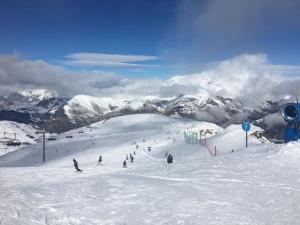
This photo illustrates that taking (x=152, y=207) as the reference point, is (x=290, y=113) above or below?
above

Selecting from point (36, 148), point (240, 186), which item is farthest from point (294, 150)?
point (36, 148)

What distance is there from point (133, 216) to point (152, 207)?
1.64 m

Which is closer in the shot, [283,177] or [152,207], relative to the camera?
[152,207]

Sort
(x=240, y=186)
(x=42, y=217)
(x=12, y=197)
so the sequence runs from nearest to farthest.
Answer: (x=42, y=217)
(x=12, y=197)
(x=240, y=186)

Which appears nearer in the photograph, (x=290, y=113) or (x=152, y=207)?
(x=152, y=207)

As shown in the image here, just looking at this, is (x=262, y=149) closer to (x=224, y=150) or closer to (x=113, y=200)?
Answer: (x=113, y=200)

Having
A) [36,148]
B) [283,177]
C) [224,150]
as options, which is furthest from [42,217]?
[36,148]

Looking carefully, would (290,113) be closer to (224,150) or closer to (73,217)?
(73,217)

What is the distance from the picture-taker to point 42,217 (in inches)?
552

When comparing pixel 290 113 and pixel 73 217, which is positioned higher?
pixel 290 113

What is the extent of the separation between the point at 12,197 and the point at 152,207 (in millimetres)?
5725

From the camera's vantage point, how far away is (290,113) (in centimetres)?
4034

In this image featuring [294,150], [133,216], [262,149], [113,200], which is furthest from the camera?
[262,149]

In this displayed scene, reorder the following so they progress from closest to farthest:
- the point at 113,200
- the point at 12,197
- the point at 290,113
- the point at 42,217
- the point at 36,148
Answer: the point at 42,217
the point at 12,197
the point at 113,200
the point at 290,113
the point at 36,148
